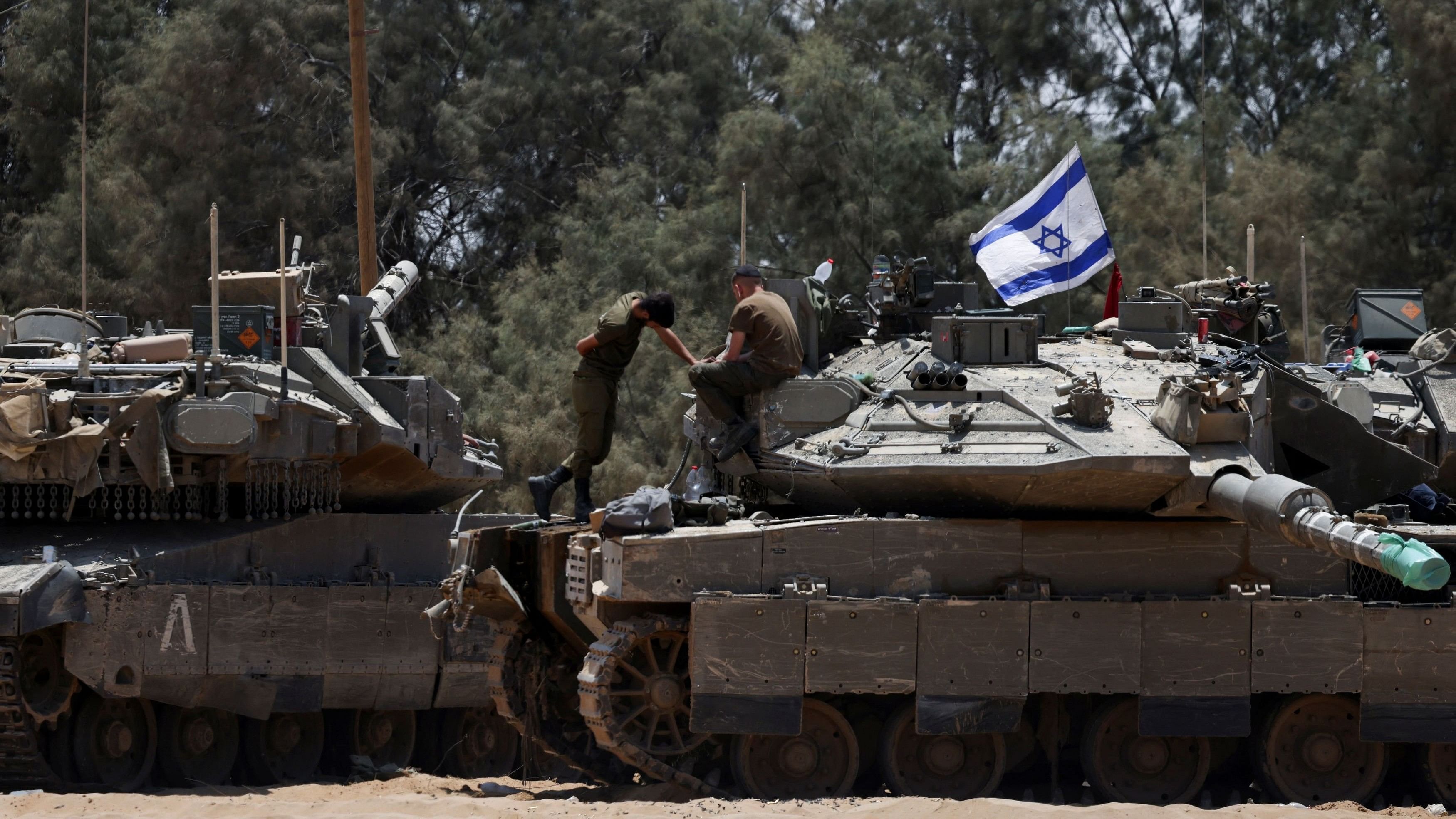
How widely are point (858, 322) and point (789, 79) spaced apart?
668 inches

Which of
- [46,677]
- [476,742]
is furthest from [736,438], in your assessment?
[46,677]

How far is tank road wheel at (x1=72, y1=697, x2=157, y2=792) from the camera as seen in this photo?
1556cm

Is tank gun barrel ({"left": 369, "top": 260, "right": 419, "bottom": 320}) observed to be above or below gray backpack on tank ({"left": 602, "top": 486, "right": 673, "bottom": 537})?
above

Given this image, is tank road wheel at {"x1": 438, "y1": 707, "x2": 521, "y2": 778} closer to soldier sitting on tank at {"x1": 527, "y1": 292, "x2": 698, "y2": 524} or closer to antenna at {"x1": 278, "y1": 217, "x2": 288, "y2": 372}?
antenna at {"x1": 278, "y1": 217, "x2": 288, "y2": 372}

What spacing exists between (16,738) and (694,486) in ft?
16.9

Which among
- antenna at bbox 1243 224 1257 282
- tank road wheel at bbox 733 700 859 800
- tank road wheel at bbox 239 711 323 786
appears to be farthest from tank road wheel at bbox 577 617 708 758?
antenna at bbox 1243 224 1257 282

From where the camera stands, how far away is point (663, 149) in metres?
37.6

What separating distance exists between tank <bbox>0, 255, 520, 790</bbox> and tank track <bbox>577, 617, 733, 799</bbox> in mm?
1844

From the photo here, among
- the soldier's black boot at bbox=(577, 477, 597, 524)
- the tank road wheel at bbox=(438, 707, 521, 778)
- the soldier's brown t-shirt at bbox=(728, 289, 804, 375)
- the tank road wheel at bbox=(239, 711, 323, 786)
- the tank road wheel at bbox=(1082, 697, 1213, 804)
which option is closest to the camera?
the tank road wheel at bbox=(1082, 697, 1213, 804)

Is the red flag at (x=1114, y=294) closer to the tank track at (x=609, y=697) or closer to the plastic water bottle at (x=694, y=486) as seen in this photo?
the plastic water bottle at (x=694, y=486)

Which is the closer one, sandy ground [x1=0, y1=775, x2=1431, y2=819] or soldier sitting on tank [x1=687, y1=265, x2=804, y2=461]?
sandy ground [x1=0, y1=775, x2=1431, y2=819]

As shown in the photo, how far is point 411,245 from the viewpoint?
3775cm

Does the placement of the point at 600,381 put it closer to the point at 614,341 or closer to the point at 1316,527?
the point at 614,341

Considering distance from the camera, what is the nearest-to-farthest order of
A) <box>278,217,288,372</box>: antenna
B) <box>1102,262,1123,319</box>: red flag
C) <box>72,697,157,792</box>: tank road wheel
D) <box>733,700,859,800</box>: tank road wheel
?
<box>733,700,859,800</box>: tank road wheel < <box>278,217,288,372</box>: antenna < <box>72,697,157,792</box>: tank road wheel < <box>1102,262,1123,319</box>: red flag
